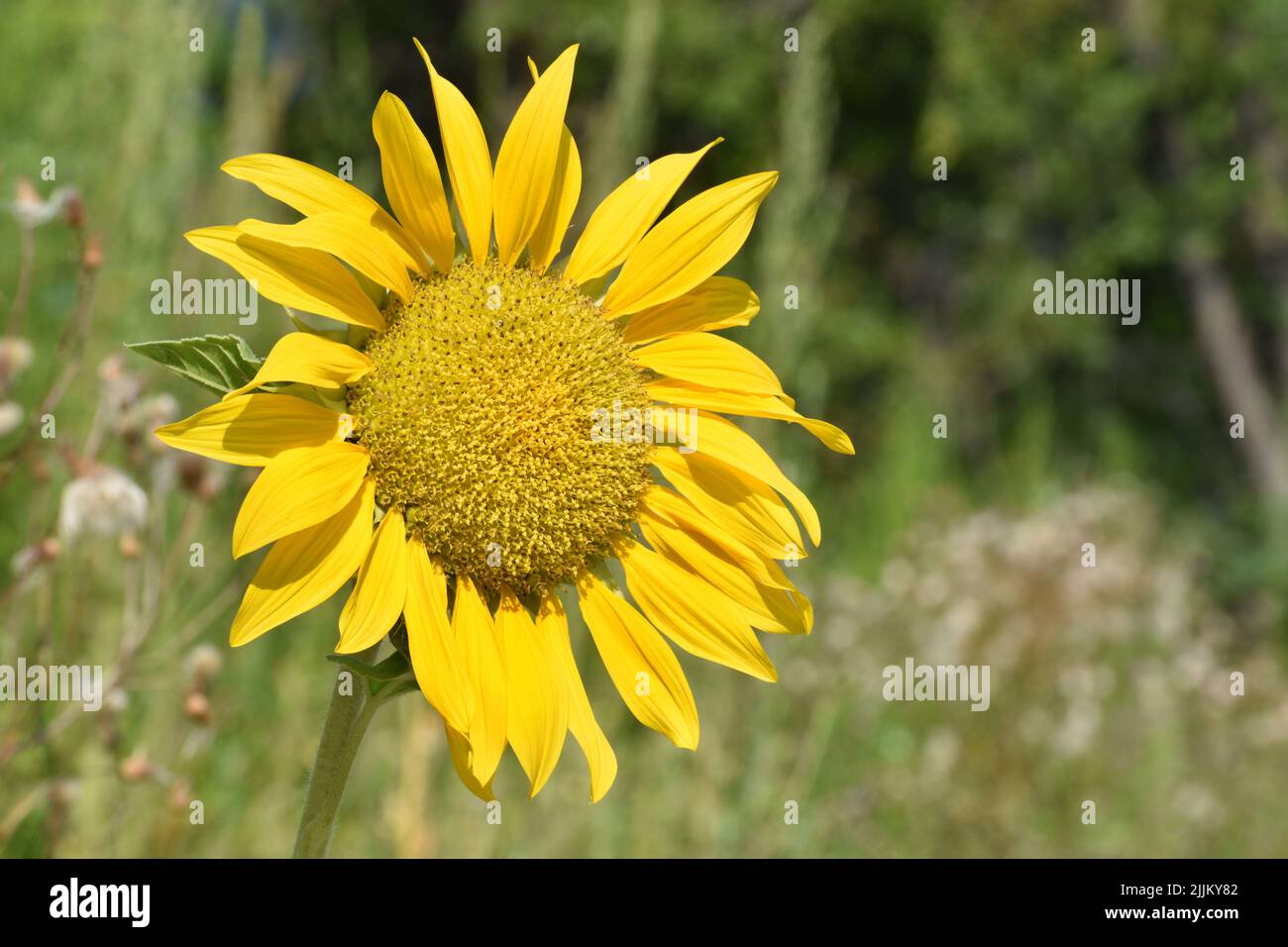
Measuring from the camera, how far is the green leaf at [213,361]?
42.9 inches

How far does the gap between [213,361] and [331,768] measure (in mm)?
387

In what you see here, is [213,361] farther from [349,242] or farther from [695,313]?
[695,313]

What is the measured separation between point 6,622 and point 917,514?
15.6 feet

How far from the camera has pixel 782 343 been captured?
2.97m

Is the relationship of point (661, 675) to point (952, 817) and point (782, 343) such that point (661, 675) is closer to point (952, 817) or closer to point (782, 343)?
point (782, 343)

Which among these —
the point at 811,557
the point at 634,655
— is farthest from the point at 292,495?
the point at 811,557

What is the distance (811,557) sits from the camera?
4281mm

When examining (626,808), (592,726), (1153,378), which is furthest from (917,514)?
(1153,378)

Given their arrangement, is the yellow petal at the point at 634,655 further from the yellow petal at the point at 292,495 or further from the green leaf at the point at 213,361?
the green leaf at the point at 213,361

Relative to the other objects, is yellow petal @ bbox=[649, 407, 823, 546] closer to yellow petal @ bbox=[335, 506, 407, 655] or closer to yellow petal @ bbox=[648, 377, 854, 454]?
yellow petal @ bbox=[648, 377, 854, 454]

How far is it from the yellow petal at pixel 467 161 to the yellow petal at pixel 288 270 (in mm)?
154

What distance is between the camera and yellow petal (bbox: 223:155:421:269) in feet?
3.91

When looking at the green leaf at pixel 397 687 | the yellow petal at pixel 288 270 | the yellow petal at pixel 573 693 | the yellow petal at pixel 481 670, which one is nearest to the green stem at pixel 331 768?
the green leaf at pixel 397 687

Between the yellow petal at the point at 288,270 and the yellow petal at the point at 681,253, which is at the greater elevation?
the yellow petal at the point at 681,253
